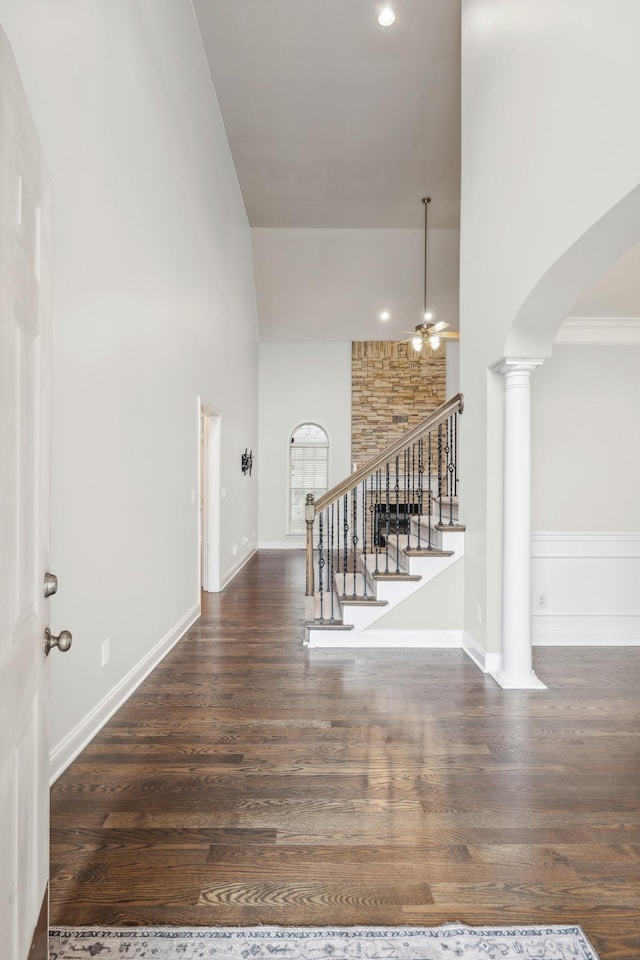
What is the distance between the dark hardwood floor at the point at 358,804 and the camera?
63.0 inches

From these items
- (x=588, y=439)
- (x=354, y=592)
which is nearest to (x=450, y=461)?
(x=588, y=439)

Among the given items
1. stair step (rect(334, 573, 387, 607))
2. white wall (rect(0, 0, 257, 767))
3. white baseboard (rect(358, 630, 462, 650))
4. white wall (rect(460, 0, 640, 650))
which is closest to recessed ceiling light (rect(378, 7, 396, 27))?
white wall (rect(460, 0, 640, 650))

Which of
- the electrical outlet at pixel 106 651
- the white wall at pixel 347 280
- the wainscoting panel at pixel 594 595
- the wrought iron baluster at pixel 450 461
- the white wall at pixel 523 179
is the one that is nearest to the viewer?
the white wall at pixel 523 179

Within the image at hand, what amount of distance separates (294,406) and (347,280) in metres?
2.47

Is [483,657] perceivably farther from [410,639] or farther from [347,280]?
[347,280]

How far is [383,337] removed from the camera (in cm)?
1012

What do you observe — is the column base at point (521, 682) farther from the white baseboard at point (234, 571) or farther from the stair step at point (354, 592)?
the white baseboard at point (234, 571)

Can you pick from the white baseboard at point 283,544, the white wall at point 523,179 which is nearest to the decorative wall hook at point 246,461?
the white baseboard at point 283,544

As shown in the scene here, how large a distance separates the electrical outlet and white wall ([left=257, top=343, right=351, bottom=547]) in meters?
7.23

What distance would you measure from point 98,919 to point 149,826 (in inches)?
16.1

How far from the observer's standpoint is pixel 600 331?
409 cm

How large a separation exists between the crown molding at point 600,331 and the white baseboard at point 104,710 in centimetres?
376

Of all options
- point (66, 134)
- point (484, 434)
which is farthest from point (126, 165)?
point (484, 434)

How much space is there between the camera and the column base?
10.7ft
